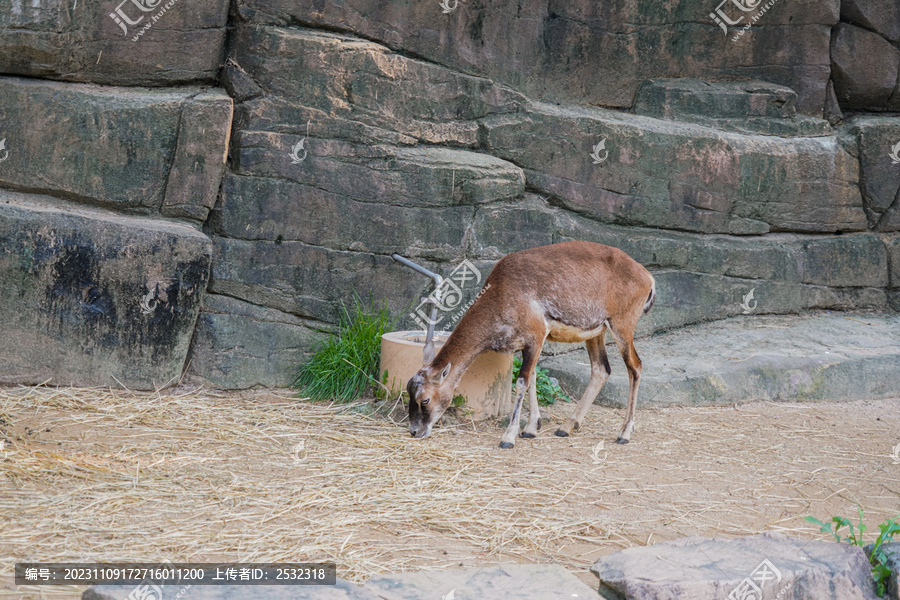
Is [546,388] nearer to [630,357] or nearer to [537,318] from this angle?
[630,357]

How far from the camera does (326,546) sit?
4.00 m

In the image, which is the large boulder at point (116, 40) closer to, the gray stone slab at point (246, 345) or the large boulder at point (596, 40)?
the large boulder at point (596, 40)

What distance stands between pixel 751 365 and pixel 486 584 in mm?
5524

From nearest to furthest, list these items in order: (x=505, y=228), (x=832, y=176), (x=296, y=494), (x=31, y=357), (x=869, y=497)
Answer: (x=296, y=494), (x=869, y=497), (x=31, y=357), (x=505, y=228), (x=832, y=176)

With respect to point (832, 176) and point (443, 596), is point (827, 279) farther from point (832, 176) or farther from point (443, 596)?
point (443, 596)

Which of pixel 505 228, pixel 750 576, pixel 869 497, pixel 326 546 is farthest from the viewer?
pixel 505 228

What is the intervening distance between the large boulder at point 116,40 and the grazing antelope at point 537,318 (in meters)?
3.35

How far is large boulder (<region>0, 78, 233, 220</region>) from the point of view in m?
6.70

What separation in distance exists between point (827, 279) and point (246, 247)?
6.60 m

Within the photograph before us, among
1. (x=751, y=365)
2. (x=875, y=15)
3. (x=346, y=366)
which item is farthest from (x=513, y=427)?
(x=875, y=15)

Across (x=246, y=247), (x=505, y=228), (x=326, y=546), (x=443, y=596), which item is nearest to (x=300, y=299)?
(x=246, y=247)

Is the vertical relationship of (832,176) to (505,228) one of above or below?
above

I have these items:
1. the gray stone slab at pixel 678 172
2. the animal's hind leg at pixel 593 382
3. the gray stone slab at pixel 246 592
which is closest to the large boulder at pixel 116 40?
the gray stone slab at pixel 678 172

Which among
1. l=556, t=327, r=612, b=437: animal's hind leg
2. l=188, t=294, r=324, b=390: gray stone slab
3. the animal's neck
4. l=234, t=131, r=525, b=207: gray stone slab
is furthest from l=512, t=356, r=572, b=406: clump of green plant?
l=188, t=294, r=324, b=390: gray stone slab
